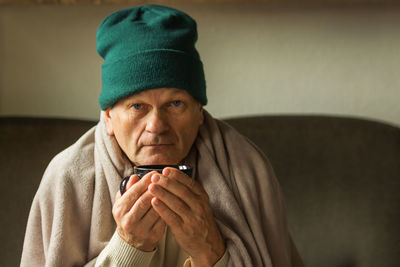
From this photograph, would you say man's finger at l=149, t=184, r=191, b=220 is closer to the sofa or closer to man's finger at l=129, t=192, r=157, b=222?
man's finger at l=129, t=192, r=157, b=222

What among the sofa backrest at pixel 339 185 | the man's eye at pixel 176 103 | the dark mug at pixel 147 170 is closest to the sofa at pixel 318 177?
the sofa backrest at pixel 339 185

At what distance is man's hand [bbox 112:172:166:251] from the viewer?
104 centimetres

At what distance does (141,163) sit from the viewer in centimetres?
121

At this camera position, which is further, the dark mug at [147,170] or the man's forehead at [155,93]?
the man's forehead at [155,93]

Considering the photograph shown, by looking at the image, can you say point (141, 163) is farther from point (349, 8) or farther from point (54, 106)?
point (349, 8)

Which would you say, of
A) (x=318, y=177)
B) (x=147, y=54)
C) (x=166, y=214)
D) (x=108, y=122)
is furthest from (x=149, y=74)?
(x=318, y=177)

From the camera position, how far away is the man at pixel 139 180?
3.65ft

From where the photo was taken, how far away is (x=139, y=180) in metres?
1.06

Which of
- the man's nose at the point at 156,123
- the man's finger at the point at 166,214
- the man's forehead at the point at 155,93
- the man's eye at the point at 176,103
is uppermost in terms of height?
the man's forehead at the point at 155,93

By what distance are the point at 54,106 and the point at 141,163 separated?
0.89 meters

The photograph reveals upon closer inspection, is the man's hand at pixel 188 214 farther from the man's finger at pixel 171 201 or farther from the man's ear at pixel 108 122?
the man's ear at pixel 108 122

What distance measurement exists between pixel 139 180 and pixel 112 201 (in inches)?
8.5

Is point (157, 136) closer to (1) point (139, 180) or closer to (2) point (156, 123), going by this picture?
(2) point (156, 123)

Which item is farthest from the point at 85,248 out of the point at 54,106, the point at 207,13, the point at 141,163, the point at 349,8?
the point at 349,8
